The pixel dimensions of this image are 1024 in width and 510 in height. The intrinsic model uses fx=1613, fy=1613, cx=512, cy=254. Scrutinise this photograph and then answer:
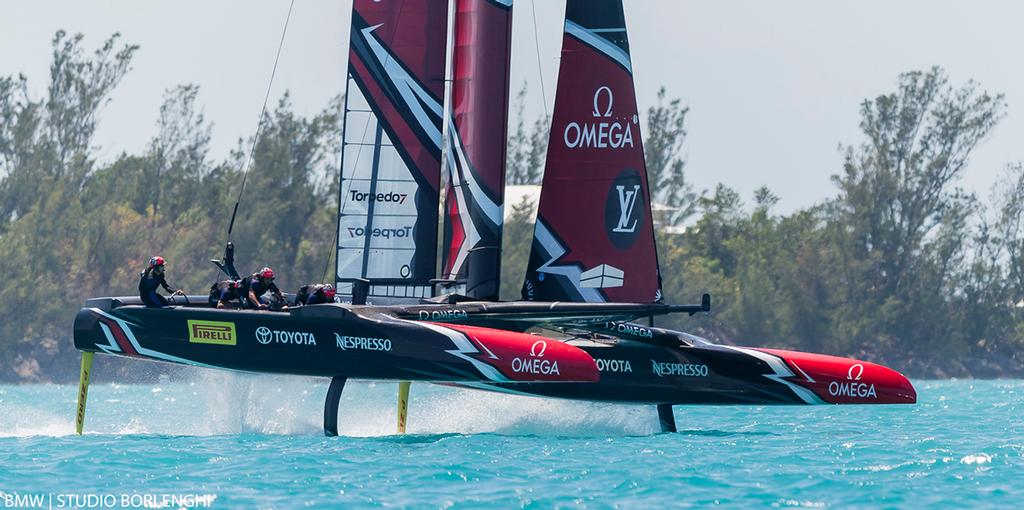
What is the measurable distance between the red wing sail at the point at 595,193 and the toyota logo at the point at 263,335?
11.2 ft

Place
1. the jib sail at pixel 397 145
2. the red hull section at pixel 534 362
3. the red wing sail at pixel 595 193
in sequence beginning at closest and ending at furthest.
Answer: the red hull section at pixel 534 362 → the red wing sail at pixel 595 193 → the jib sail at pixel 397 145

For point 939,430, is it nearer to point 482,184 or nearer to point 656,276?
point 656,276

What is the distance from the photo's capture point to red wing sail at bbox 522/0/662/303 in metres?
17.8

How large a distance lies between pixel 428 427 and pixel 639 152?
Answer: 152 inches

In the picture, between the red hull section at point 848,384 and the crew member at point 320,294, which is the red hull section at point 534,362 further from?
the red hull section at point 848,384

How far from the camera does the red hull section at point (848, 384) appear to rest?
54.5ft

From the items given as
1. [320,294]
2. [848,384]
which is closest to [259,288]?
[320,294]

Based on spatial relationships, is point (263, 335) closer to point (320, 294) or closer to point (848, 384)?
point (320, 294)

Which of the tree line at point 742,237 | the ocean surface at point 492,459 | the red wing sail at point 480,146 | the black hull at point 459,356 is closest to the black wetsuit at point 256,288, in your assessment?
the black hull at point 459,356

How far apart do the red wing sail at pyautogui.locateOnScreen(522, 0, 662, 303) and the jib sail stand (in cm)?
157

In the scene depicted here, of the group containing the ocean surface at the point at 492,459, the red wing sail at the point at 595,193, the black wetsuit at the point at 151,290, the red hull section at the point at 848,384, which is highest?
the red wing sail at the point at 595,193

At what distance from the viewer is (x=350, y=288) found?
18.7 m

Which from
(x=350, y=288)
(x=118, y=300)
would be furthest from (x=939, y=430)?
(x=118, y=300)

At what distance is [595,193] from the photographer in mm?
17734
